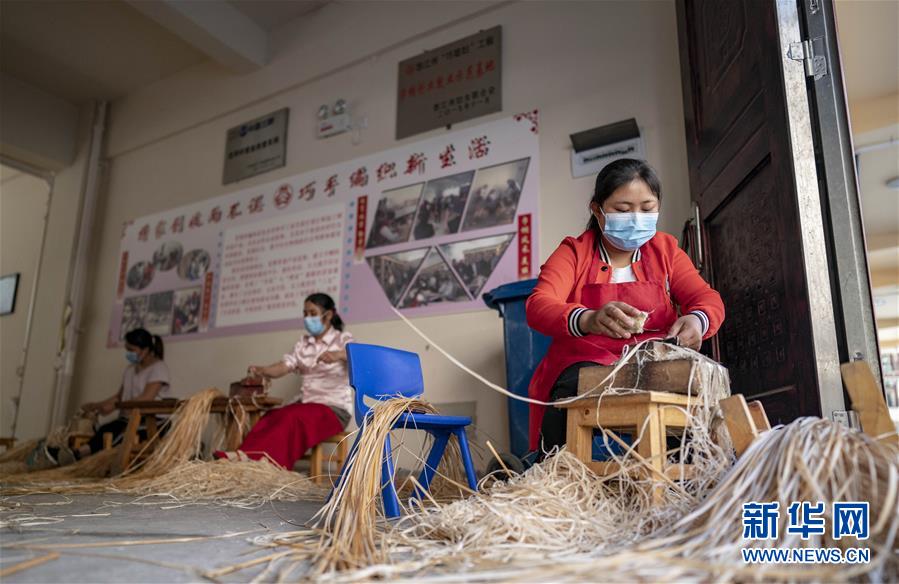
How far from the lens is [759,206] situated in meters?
2.09

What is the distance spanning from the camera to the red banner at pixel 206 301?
451cm

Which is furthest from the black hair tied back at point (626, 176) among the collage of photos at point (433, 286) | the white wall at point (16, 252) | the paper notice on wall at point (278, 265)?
the white wall at point (16, 252)

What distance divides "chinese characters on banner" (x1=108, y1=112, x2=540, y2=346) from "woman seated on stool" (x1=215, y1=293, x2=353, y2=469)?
322 mm

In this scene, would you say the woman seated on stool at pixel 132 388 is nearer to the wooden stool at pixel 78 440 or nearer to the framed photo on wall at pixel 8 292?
the wooden stool at pixel 78 440

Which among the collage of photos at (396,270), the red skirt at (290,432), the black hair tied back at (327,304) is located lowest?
the red skirt at (290,432)

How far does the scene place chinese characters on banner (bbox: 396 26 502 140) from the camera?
140 inches

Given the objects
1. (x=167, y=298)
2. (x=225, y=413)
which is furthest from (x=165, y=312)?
(x=225, y=413)

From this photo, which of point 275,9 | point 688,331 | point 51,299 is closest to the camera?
point 688,331

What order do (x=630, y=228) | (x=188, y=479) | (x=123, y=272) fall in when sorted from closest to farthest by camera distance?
(x=630, y=228), (x=188, y=479), (x=123, y=272)

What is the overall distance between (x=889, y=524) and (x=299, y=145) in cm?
408

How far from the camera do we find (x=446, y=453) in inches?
84.2

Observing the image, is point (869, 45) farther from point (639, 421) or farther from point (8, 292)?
point (8, 292)

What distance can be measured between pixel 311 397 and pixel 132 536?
2.03 m

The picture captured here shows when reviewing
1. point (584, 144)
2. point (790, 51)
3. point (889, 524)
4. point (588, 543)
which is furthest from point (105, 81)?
point (889, 524)
